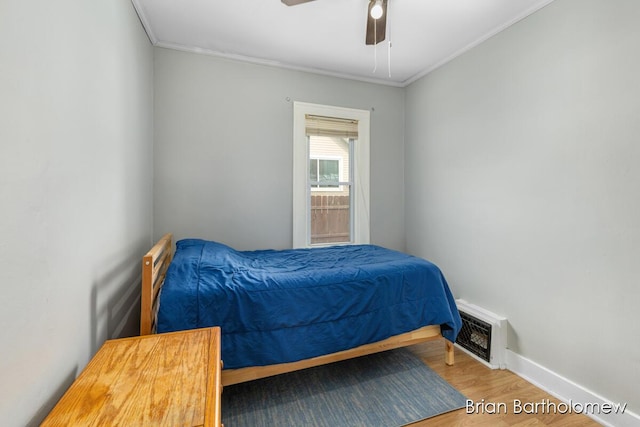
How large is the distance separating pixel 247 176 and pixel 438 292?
80.1 inches

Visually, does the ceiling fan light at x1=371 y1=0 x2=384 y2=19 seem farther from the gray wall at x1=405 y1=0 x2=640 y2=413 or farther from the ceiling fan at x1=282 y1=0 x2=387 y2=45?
the gray wall at x1=405 y1=0 x2=640 y2=413

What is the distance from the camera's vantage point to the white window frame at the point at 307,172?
3059 mm

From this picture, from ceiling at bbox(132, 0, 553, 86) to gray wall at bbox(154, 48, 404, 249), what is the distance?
19 cm

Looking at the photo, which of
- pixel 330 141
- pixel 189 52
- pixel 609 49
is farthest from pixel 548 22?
pixel 189 52

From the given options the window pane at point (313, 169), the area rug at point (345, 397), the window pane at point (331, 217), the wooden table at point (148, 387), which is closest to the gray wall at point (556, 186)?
the area rug at point (345, 397)

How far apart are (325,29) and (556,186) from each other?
2.11 m

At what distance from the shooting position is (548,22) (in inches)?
77.9

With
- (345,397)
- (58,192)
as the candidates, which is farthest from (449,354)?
(58,192)

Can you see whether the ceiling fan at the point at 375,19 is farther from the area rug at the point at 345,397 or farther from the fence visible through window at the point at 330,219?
the area rug at the point at 345,397

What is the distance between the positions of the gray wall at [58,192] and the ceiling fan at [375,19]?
1110mm

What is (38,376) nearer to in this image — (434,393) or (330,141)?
(434,393)

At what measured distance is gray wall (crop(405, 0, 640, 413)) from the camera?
1610 mm

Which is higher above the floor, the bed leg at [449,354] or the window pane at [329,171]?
the window pane at [329,171]

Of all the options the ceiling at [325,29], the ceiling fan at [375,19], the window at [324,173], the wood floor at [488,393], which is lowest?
the wood floor at [488,393]
